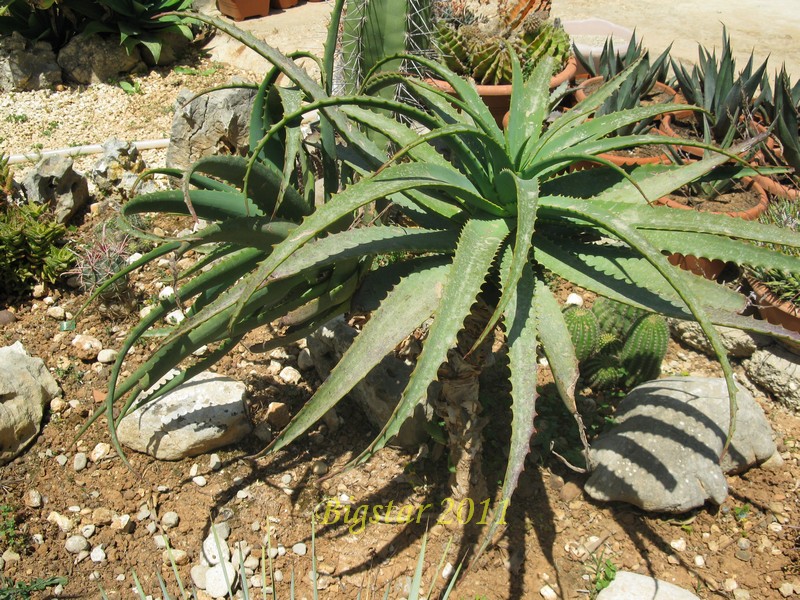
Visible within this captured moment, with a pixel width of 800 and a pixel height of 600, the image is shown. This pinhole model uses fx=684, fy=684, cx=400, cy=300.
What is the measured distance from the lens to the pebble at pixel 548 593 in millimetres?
2170

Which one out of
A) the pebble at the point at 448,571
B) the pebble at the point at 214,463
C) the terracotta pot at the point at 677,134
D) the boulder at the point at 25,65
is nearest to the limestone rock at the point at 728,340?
the terracotta pot at the point at 677,134

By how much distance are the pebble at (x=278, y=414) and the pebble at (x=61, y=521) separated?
77cm

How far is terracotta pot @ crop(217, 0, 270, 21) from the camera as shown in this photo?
6516 millimetres

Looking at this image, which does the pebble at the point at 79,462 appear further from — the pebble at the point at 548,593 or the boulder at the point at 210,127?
the boulder at the point at 210,127

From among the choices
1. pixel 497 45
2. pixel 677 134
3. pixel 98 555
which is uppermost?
pixel 497 45

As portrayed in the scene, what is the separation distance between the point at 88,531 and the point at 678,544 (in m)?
2.02

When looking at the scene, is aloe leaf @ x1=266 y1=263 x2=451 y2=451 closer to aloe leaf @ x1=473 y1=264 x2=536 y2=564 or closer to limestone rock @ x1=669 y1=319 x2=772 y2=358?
aloe leaf @ x1=473 y1=264 x2=536 y2=564

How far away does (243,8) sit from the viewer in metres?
6.54

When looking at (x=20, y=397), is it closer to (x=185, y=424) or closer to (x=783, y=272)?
(x=185, y=424)

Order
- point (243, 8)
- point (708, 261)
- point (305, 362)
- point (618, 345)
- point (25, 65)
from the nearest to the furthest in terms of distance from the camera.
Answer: point (618, 345), point (305, 362), point (708, 261), point (25, 65), point (243, 8)

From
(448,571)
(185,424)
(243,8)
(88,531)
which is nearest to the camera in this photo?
(448,571)

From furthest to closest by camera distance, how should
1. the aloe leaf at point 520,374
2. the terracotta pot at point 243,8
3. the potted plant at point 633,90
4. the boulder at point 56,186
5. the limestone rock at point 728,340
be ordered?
the terracotta pot at point 243,8
the potted plant at point 633,90
the boulder at point 56,186
the limestone rock at point 728,340
the aloe leaf at point 520,374

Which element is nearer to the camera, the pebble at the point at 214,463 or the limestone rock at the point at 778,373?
the pebble at the point at 214,463

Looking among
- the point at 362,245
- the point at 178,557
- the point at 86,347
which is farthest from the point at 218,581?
the point at 86,347
